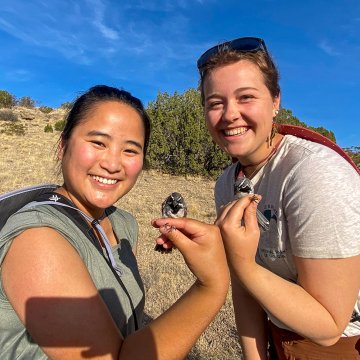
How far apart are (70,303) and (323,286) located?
110 cm

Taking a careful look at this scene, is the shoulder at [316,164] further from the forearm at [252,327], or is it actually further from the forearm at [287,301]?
the forearm at [252,327]

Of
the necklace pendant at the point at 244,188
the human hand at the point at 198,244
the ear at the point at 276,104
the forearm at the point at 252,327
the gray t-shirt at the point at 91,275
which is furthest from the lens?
the forearm at the point at 252,327

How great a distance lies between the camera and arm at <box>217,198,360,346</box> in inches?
65.6

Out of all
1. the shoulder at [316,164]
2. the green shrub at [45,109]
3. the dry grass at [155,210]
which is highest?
the green shrub at [45,109]

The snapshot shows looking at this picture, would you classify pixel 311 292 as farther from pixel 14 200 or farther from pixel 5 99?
pixel 5 99

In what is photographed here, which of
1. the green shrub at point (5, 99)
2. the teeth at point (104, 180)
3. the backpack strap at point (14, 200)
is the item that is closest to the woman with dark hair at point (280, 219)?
the teeth at point (104, 180)

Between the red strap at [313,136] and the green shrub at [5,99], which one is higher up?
the green shrub at [5,99]

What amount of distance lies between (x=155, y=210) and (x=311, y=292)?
826cm

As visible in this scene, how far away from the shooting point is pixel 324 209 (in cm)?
168

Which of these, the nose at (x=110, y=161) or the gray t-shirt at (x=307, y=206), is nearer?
the gray t-shirt at (x=307, y=206)

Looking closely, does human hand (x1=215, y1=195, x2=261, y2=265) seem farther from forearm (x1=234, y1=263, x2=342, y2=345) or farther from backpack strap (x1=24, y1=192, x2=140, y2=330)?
backpack strap (x1=24, y1=192, x2=140, y2=330)

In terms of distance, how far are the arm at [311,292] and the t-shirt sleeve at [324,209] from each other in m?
0.07

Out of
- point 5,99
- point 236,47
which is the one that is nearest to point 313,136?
point 236,47

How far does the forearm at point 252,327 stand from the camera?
2467 mm
